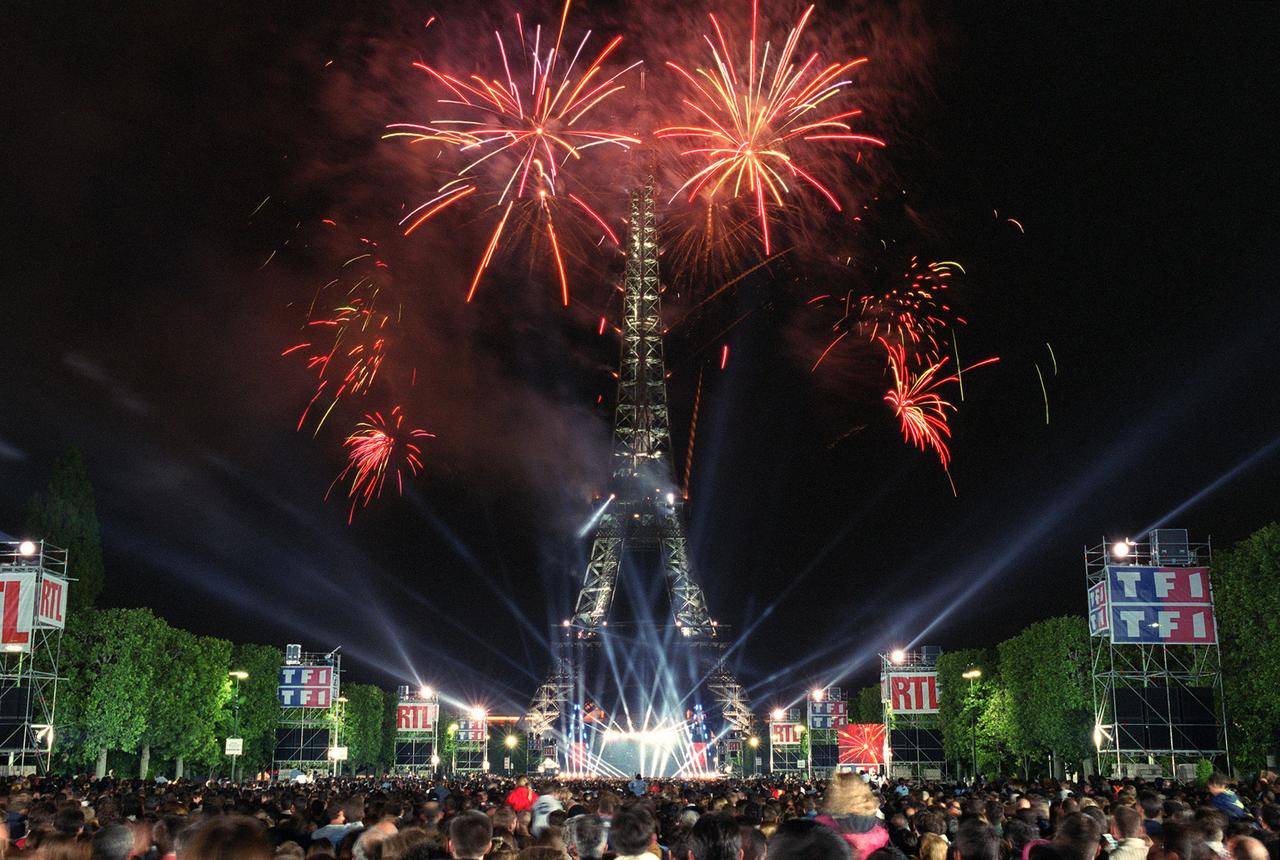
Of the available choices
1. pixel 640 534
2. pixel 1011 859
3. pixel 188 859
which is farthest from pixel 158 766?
pixel 188 859

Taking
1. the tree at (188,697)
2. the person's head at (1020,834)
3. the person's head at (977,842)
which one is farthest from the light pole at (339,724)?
the person's head at (977,842)

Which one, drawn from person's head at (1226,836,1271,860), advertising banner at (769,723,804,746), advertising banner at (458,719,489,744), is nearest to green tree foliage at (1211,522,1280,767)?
advertising banner at (769,723,804,746)

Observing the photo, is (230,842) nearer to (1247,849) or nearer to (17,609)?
(1247,849)

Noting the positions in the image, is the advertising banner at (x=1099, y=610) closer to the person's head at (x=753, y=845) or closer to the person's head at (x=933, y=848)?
the person's head at (x=933, y=848)

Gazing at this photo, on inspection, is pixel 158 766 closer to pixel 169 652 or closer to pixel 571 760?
pixel 169 652

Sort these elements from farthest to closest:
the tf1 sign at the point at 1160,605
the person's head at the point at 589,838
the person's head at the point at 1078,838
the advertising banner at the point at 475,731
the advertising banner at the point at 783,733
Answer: the advertising banner at the point at 475,731 < the advertising banner at the point at 783,733 < the tf1 sign at the point at 1160,605 < the person's head at the point at 589,838 < the person's head at the point at 1078,838

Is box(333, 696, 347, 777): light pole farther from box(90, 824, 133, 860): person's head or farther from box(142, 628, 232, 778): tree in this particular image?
box(90, 824, 133, 860): person's head
